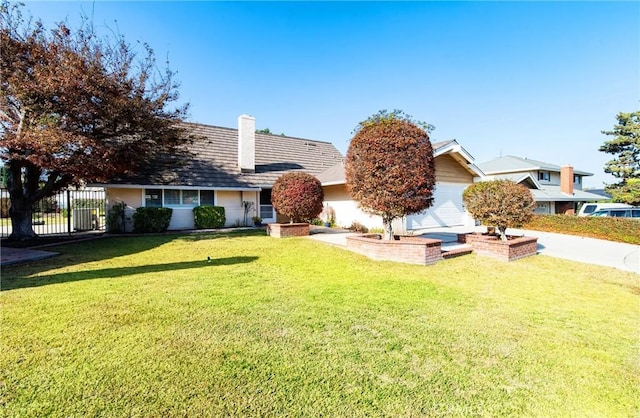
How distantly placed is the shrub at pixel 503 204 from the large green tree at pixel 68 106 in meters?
12.2

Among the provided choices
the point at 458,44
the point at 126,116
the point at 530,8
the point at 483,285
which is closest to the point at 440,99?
the point at 458,44

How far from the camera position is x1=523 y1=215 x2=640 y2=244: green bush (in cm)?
1348

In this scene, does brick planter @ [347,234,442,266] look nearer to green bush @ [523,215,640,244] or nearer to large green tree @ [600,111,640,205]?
green bush @ [523,215,640,244]

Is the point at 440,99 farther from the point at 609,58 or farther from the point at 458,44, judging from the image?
the point at 609,58

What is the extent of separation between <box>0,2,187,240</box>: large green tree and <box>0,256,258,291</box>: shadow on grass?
5067 millimetres

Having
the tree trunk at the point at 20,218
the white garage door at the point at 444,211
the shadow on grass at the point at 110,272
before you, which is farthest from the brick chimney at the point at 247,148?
the shadow on grass at the point at 110,272

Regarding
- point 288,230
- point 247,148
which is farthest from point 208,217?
point 288,230

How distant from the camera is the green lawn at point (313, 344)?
8.67 ft

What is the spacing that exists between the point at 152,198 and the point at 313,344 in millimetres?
14384

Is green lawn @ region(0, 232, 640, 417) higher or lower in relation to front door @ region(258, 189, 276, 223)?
lower

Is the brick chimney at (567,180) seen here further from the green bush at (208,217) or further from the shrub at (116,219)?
the shrub at (116,219)

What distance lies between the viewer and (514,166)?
91.9 ft

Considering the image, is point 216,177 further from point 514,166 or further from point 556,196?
point 556,196

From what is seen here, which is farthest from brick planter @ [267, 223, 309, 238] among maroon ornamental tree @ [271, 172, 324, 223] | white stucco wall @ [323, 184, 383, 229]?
white stucco wall @ [323, 184, 383, 229]
